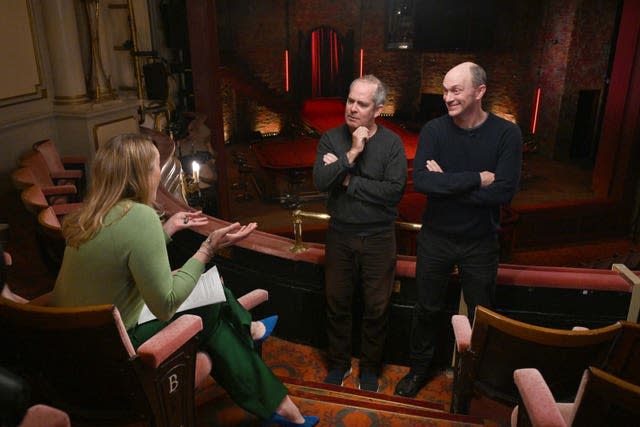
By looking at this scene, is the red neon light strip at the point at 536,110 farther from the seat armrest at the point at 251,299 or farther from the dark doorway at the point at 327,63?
the seat armrest at the point at 251,299

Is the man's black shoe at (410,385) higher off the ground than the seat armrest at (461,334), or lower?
lower

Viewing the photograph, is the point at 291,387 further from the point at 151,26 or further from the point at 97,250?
the point at 151,26

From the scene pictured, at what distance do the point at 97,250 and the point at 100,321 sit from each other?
223mm

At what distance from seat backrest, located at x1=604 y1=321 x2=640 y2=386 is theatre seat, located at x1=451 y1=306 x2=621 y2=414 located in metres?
0.02

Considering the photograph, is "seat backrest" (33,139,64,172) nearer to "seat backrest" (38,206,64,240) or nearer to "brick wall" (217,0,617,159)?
"seat backrest" (38,206,64,240)

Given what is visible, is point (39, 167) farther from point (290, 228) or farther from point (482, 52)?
point (482, 52)

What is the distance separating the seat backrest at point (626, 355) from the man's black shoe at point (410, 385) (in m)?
1.06

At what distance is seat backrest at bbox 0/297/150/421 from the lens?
1.30 meters

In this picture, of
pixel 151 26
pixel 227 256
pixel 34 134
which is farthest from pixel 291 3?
pixel 227 256

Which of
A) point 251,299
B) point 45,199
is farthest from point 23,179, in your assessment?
point 251,299

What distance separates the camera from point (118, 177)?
1510 mm

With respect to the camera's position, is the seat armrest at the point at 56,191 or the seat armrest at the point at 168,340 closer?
the seat armrest at the point at 168,340

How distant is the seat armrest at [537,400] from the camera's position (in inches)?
50.0

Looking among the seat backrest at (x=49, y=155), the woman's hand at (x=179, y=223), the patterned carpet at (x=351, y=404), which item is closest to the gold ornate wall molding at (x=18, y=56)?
the seat backrest at (x=49, y=155)
